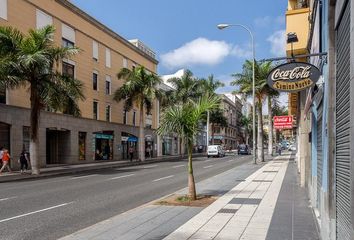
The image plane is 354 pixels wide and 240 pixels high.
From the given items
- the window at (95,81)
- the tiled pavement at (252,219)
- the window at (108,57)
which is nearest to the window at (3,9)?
the window at (95,81)

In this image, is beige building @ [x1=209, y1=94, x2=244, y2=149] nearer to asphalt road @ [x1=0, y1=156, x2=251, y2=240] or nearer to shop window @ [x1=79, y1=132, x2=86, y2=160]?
shop window @ [x1=79, y1=132, x2=86, y2=160]

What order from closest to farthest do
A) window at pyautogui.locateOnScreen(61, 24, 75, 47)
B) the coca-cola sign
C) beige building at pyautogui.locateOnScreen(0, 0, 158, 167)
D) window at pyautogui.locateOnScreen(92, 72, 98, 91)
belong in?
1. the coca-cola sign
2. beige building at pyautogui.locateOnScreen(0, 0, 158, 167)
3. window at pyautogui.locateOnScreen(61, 24, 75, 47)
4. window at pyautogui.locateOnScreen(92, 72, 98, 91)

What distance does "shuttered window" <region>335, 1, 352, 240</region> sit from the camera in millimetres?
4777

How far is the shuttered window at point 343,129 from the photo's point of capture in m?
4.78

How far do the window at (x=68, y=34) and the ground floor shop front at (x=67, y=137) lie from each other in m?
7.12

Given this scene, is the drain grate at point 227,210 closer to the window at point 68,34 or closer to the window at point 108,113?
the window at point 68,34

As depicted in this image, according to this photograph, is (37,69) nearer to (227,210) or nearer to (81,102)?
(81,102)

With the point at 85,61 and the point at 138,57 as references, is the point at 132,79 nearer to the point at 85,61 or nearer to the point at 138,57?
the point at 85,61

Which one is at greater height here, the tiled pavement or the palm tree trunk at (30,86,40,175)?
the palm tree trunk at (30,86,40,175)

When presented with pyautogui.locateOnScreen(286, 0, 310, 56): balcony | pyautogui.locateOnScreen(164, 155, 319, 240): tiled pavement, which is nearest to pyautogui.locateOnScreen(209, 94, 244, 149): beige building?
pyautogui.locateOnScreen(286, 0, 310, 56): balcony

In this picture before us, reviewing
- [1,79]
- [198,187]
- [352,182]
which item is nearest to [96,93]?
[1,79]

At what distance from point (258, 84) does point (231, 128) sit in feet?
283

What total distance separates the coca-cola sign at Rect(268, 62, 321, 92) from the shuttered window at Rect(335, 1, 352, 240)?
211cm

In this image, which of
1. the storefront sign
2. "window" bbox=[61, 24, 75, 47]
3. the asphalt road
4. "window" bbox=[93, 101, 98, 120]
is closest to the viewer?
the asphalt road
